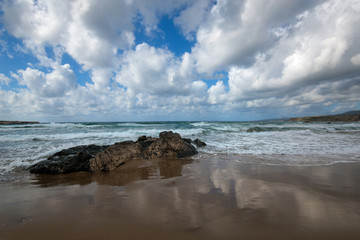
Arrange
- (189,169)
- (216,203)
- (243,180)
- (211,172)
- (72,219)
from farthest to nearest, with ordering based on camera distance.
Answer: (189,169) → (211,172) → (243,180) → (216,203) → (72,219)

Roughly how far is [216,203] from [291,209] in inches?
41.5

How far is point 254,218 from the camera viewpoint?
204 cm

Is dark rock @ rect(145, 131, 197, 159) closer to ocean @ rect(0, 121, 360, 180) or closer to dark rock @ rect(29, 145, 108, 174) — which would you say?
ocean @ rect(0, 121, 360, 180)

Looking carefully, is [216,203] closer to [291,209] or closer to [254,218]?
[254,218]

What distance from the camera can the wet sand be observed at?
183cm

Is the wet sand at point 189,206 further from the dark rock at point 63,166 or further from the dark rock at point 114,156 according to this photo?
the dark rock at point 114,156

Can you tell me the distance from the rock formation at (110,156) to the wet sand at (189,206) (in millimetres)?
644

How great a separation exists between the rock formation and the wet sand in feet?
2.11

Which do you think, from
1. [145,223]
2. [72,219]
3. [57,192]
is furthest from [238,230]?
[57,192]

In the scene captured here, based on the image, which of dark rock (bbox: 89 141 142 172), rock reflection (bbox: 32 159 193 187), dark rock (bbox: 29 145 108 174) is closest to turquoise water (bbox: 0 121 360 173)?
dark rock (bbox: 29 145 108 174)

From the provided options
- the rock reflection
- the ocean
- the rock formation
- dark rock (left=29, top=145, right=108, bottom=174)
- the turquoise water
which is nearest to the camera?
the rock reflection

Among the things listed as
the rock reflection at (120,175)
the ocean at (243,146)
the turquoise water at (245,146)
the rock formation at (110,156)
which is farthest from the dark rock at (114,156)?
Answer: the turquoise water at (245,146)

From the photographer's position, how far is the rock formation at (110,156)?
15.4ft

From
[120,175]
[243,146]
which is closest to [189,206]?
[120,175]
